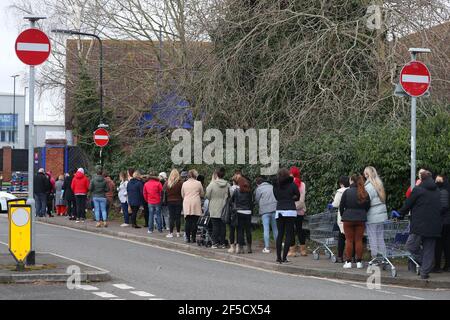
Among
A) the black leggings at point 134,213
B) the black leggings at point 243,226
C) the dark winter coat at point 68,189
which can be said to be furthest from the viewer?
the dark winter coat at point 68,189

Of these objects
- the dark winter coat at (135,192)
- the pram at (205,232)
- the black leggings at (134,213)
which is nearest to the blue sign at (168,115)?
the dark winter coat at (135,192)

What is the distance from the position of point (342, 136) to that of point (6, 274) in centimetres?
964

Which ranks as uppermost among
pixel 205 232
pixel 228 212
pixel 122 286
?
pixel 228 212

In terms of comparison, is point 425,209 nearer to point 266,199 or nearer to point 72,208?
point 266,199

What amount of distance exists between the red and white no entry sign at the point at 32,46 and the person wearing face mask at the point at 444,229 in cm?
747

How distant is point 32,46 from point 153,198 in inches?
387

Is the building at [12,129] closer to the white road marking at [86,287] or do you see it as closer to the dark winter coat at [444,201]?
the dark winter coat at [444,201]

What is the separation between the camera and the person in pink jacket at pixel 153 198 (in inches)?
968

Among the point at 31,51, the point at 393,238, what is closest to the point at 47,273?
the point at 31,51

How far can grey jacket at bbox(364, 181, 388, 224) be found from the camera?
16234 millimetres

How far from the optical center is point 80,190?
28.8 metres

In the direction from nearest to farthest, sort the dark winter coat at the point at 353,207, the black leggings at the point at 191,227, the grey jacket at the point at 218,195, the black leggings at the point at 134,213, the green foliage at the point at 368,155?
the dark winter coat at the point at 353,207 → the green foliage at the point at 368,155 → the grey jacket at the point at 218,195 → the black leggings at the point at 191,227 → the black leggings at the point at 134,213

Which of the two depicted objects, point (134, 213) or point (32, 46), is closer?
point (32, 46)

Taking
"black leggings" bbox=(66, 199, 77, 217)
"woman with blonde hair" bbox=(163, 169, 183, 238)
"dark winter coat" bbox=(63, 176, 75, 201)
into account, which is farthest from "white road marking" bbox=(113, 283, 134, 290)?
"dark winter coat" bbox=(63, 176, 75, 201)
